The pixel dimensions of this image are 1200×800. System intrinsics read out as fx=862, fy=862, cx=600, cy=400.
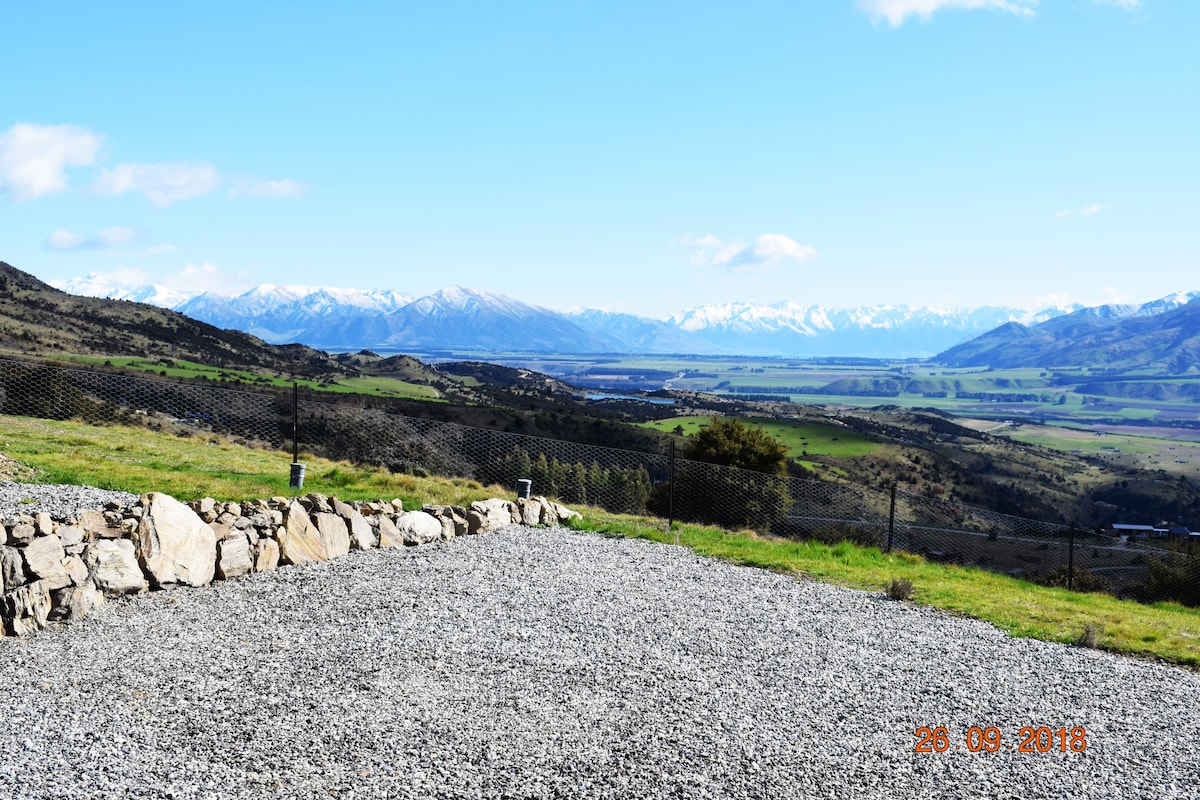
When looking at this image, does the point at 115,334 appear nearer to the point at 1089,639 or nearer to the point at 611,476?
the point at 611,476

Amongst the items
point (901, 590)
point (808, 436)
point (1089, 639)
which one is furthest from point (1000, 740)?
point (808, 436)

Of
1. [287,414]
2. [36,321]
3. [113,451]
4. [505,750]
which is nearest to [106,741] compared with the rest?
[505,750]

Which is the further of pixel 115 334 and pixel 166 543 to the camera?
pixel 115 334

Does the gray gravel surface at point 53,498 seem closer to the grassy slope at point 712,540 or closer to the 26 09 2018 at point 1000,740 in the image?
the grassy slope at point 712,540

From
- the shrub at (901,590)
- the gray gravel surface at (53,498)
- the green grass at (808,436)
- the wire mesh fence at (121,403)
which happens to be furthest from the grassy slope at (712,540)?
the green grass at (808,436)

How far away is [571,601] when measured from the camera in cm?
1239

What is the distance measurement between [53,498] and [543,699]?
10.5 m

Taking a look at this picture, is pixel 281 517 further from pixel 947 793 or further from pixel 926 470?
pixel 926 470

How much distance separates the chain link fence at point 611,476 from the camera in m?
25.8

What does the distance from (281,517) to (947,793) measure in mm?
10167

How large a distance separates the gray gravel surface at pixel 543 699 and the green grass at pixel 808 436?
8942 centimetres

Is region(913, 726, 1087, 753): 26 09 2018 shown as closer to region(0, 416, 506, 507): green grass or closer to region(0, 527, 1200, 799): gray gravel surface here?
region(0, 527, 1200, 799): gray gravel surface

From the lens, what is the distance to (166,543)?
451 inches

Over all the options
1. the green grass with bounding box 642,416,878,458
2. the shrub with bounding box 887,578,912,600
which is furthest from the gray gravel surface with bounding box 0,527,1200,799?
the green grass with bounding box 642,416,878,458
